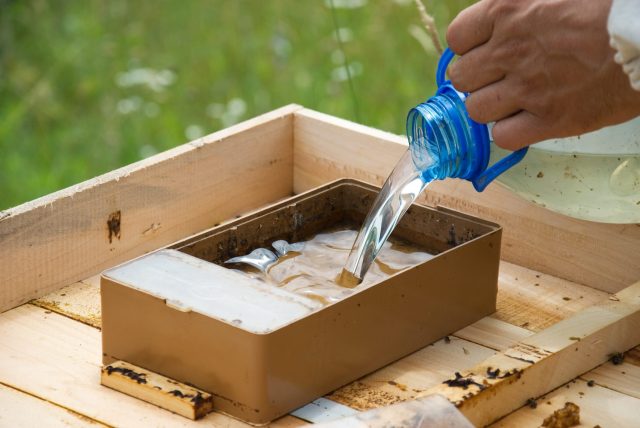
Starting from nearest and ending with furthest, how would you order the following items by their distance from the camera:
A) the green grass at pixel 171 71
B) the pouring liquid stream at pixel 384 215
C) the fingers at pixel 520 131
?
the fingers at pixel 520 131, the pouring liquid stream at pixel 384 215, the green grass at pixel 171 71

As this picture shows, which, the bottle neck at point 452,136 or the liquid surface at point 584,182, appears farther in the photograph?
the liquid surface at point 584,182

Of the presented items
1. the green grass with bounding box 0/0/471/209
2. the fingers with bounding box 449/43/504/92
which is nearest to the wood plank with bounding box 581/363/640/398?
the fingers with bounding box 449/43/504/92

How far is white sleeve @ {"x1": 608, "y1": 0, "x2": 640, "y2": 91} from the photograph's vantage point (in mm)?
838

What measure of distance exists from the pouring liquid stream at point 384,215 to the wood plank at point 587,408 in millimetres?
221

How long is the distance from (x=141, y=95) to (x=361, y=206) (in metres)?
1.71

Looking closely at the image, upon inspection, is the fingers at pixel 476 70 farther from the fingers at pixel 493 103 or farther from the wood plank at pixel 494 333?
the wood plank at pixel 494 333

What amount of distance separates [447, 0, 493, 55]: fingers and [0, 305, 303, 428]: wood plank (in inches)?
14.2

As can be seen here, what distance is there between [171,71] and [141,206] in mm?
1465

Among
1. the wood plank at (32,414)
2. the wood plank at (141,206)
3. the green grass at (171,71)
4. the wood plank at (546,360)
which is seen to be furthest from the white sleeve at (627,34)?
the green grass at (171,71)

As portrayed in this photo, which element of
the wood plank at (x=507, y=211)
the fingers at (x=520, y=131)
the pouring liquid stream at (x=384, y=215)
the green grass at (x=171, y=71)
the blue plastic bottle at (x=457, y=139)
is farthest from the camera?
the green grass at (x=171, y=71)

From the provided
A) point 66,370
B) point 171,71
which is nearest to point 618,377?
point 66,370

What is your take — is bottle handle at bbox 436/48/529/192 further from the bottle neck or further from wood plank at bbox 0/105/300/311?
wood plank at bbox 0/105/300/311

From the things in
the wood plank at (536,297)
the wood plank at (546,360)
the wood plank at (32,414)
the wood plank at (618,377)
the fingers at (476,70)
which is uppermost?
the fingers at (476,70)

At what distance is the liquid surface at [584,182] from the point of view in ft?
4.05
